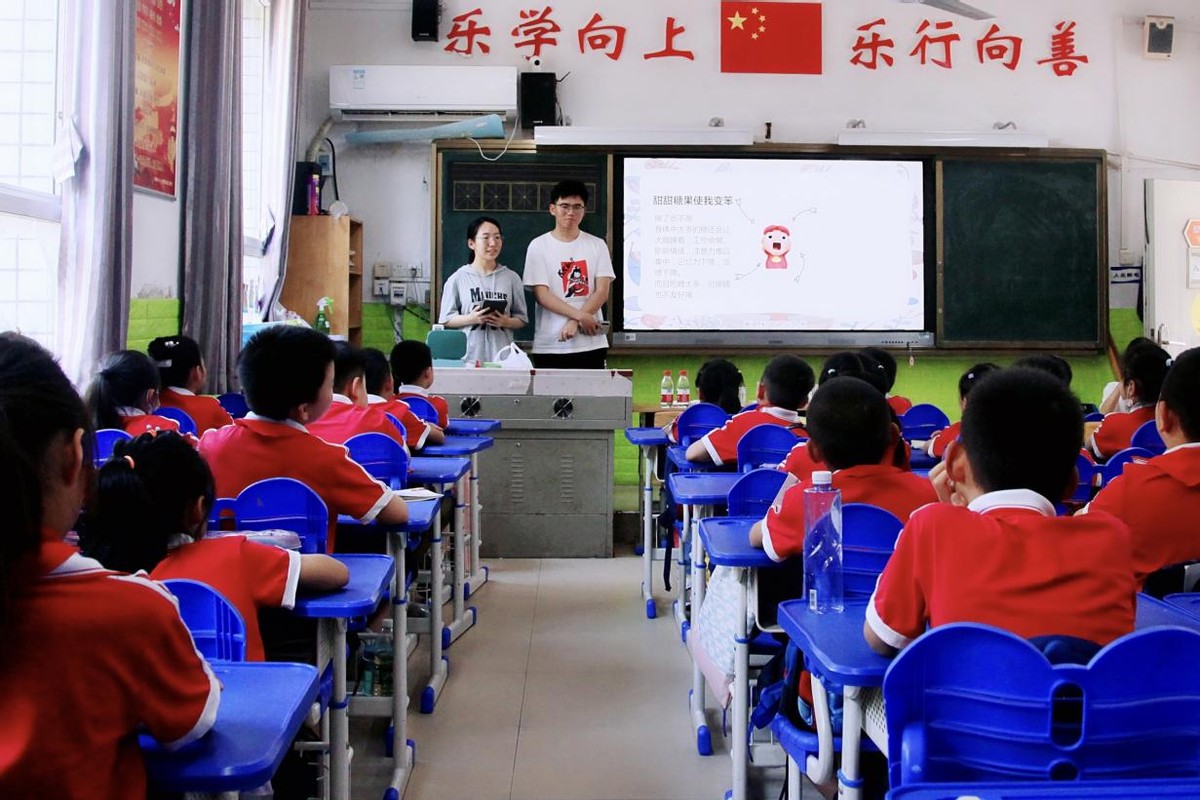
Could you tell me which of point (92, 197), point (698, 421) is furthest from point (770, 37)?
point (92, 197)

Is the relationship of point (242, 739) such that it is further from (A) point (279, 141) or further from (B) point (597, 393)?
(A) point (279, 141)

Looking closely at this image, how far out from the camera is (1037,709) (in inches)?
48.5

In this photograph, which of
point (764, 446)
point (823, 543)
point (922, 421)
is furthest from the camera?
point (922, 421)

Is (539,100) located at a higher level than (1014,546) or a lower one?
higher

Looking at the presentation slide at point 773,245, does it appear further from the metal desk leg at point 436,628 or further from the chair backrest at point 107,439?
the chair backrest at point 107,439

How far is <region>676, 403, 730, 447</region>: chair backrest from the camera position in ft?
14.0

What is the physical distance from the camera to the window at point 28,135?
414cm

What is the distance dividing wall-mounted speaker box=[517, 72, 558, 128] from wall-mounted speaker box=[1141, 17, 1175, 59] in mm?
3978

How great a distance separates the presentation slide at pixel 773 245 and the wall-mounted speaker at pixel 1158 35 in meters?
1.85

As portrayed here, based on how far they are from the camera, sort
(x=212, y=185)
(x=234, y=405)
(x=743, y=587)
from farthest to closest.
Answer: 1. (x=212, y=185)
2. (x=234, y=405)
3. (x=743, y=587)

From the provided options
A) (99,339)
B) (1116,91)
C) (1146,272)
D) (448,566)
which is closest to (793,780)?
(448,566)

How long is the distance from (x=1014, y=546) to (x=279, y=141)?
5.70 meters

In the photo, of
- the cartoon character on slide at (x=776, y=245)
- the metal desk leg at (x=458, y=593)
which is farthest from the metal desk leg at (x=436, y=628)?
the cartoon character on slide at (x=776, y=245)

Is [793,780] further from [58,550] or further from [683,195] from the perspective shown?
[683,195]
